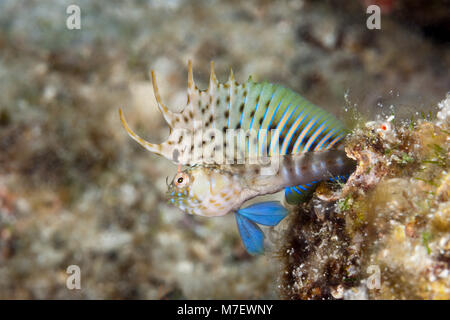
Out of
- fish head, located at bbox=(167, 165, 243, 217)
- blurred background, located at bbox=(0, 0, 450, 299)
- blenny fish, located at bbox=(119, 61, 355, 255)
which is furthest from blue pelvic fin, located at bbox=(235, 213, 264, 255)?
blurred background, located at bbox=(0, 0, 450, 299)

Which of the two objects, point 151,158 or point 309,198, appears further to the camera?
point 151,158

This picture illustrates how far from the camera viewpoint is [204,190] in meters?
1.88

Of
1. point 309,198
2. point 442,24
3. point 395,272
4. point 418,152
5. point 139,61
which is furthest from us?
point 442,24

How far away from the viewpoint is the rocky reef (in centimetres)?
132

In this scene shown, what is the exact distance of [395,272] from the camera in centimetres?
137

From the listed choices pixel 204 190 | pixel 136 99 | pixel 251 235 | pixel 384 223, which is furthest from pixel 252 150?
pixel 136 99

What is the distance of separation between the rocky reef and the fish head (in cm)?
51

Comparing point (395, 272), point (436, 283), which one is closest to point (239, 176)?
point (395, 272)

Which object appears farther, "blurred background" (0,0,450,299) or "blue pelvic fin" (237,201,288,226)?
"blurred background" (0,0,450,299)

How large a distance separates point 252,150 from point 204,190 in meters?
0.37

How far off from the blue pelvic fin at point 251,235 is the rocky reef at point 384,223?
0.82ft

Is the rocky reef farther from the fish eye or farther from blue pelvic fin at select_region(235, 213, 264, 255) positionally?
the fish eye
